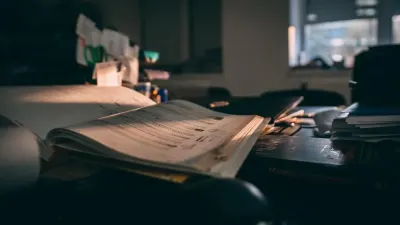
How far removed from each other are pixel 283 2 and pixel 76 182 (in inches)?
98.2

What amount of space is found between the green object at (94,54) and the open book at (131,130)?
0.20 meters

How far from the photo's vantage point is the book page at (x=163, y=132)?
0.36 m

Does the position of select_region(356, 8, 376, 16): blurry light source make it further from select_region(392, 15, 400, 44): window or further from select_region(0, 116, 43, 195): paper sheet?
select_region(0, 116, 43, 195): paper sheet

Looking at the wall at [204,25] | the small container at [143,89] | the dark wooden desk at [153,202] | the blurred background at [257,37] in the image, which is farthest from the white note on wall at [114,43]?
the wall at [204,25]

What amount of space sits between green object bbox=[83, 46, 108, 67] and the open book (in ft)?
0.65

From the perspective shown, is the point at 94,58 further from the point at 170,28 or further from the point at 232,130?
the point at 170,28

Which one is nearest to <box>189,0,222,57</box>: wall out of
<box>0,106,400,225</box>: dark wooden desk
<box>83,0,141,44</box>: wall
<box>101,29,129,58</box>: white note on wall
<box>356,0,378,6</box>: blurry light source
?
<box>83,0,141,44</box>: wall

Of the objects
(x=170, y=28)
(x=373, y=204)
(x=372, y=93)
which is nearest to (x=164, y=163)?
(x=373, y=204)

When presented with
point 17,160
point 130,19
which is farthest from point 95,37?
point 130,19

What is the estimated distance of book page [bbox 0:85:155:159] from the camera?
498mm

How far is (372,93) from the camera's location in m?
0.81

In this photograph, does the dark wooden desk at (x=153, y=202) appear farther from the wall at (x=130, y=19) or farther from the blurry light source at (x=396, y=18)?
the blurry light source at (x=396, y=18)

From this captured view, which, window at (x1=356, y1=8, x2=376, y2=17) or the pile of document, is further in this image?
window at (x1=356, y1=8, x2=376, y2=17)

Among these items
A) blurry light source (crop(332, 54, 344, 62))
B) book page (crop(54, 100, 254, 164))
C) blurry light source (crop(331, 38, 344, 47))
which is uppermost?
blurry light source (crop(331, 38, 344, 47))
